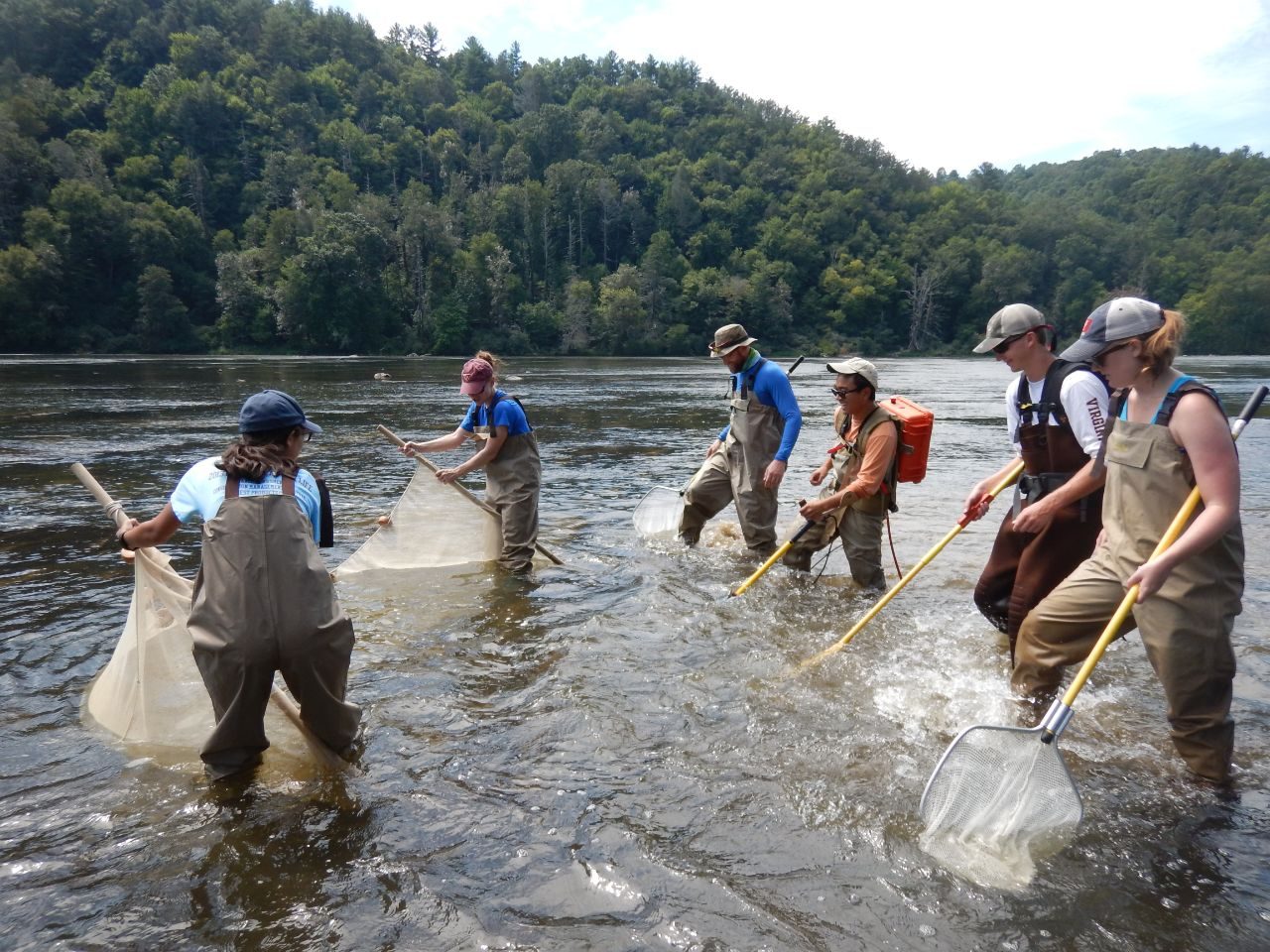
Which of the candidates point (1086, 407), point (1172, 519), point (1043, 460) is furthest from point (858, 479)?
point (1172, 519)

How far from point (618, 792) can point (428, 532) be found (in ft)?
14.9

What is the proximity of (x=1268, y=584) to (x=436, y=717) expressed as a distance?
836 cm

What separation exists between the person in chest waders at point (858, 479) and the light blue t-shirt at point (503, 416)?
285 cm

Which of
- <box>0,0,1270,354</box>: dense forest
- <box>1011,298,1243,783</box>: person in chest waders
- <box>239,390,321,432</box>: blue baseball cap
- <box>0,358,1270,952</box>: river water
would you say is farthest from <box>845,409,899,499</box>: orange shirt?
<box>0,0,1270,354</box>: dense forest

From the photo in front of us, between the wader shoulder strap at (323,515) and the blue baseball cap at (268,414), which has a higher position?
the blue baseball cap at (268,414)

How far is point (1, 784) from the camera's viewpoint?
13.6 ft

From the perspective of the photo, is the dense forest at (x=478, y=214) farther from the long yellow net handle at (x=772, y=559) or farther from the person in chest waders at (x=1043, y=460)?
the person in chest waders at (x=1043, y=460)

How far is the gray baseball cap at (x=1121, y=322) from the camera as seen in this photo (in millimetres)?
3531

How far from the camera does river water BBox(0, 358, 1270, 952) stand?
3.16 metres

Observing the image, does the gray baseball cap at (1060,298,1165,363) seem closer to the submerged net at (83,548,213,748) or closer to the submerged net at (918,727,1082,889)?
the submerged net at (918,727,1082,889)

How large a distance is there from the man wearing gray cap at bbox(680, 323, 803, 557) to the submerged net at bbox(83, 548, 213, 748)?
508cm

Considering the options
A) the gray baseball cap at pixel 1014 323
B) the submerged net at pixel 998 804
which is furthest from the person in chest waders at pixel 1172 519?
the gray baseball cap at pixel 1014 323

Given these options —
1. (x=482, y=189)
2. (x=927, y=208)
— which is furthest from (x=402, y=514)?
(x=927, y=208)

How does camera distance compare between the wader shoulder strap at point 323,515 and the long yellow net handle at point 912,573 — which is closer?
the wader shoulder strap at point 323,515
